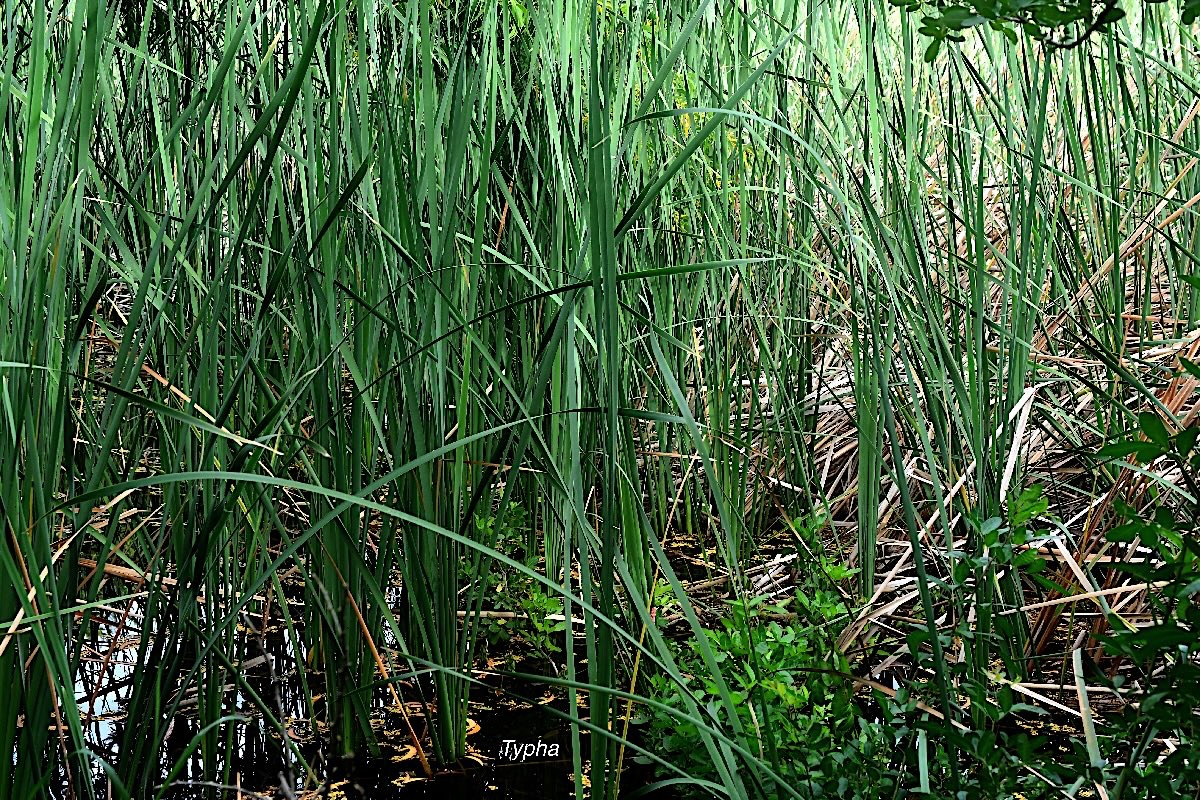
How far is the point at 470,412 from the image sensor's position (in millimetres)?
1584

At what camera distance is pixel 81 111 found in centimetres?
88

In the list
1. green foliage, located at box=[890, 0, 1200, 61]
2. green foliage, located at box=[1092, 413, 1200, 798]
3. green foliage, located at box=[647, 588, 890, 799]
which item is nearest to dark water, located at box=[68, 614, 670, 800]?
green foliage, located at box=[647, 588, 890, 799]

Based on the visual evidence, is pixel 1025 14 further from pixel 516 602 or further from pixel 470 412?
pixel 516 602

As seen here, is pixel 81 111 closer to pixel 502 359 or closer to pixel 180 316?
pixel 180 316

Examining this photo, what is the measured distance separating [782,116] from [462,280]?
1.83 feet

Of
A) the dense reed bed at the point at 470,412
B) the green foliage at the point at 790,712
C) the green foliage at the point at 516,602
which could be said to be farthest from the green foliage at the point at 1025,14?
the green foliage at the point at 516,602

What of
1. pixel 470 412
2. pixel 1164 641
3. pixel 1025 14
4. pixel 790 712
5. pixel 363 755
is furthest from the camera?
pixel 470 412

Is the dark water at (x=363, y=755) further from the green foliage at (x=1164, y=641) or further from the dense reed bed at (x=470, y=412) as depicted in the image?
the green foliage at (x=1164, y=641)

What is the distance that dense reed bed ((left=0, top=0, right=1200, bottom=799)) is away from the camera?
951 millimetres

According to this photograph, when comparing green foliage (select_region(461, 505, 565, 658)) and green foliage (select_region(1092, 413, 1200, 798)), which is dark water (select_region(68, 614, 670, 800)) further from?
green foliage (select_region(1092, 413, 1200, 798))

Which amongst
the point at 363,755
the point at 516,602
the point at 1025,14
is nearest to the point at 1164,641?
the point at 1025,14

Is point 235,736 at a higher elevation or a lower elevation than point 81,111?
lower

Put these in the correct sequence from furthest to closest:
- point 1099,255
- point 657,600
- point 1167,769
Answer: point 1099,255
point 657,600
point 1167,769

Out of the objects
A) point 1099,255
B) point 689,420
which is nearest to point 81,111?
point 689,420
